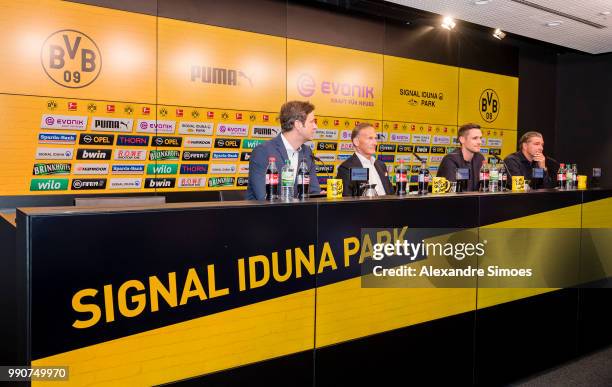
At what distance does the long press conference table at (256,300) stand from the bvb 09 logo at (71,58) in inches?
86.3

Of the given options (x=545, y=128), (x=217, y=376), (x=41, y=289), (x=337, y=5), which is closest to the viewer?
(x=41, y=289)

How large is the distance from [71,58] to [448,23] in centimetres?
393

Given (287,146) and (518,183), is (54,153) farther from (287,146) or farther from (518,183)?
(518,183)

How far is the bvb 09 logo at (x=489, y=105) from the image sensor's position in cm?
662

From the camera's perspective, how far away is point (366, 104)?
555 centimetres

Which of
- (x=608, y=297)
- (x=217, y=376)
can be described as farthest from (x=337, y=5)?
(x=217, y=376)

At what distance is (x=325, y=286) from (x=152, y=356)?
0.73 m

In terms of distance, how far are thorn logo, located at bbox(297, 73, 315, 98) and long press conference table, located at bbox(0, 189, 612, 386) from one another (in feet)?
8.31

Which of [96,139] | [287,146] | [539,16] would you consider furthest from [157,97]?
[539,16]

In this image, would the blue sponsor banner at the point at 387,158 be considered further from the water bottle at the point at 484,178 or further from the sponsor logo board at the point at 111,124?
the sponsor logo board at the point at 111,124

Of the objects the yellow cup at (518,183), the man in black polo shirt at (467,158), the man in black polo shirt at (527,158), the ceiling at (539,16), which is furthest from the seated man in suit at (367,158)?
the ceiling at (539,16)

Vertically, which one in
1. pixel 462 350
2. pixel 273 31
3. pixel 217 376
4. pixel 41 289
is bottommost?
pixel 462 350

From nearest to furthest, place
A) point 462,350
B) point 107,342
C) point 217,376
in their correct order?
point 107,342 < point 217,376 < point 462,350

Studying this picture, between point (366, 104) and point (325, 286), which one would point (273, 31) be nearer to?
point (366, 104)
